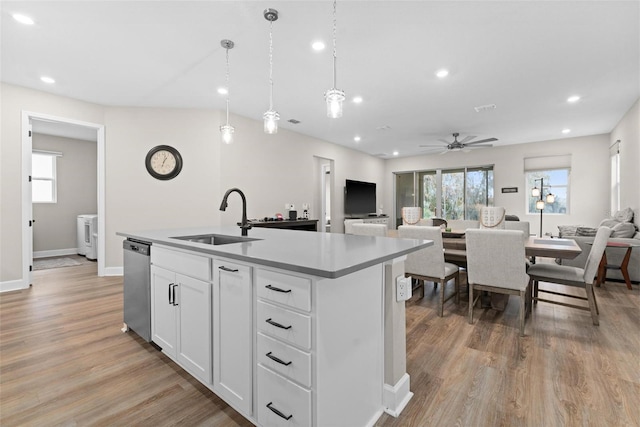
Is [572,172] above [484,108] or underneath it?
underneath

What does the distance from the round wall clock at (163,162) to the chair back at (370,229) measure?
10.2 ft

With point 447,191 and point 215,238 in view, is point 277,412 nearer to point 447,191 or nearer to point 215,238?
point 215,238

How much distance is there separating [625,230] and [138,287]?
6000 mm

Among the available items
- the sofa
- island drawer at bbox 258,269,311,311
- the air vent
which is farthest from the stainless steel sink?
the sofa

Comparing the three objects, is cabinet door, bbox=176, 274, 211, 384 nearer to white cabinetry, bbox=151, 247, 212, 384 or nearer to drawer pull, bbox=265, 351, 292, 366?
white cabinetry, bbox=151, 247, 212, 384

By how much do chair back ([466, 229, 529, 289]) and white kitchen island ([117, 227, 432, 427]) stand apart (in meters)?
1.27

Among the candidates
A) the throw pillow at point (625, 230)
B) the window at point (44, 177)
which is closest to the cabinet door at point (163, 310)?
the throw pillow at point (625, 230)

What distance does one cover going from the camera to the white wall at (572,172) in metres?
6.59

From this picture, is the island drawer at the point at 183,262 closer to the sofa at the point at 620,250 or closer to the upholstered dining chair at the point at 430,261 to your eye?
the upholstered dining chair at the point at 430,261

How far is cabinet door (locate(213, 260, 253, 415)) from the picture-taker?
141 cm

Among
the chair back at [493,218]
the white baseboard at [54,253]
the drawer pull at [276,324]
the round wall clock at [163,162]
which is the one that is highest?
the round wall clock at [163,162]

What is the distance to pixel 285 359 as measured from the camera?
124 centimetres

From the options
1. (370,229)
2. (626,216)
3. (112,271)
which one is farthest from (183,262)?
(626,216)

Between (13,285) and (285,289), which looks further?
(13,285)
